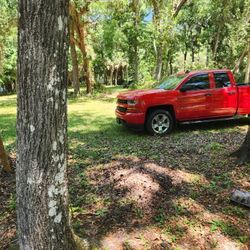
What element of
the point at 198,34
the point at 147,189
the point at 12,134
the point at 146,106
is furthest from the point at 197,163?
the point at 198,34

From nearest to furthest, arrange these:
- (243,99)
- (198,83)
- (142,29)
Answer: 1. (198,83)
2. (243,99)
3. (142,29)

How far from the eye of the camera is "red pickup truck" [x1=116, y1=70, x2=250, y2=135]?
9094 mm

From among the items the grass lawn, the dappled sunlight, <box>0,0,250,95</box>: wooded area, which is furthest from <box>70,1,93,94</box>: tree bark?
the dappled sunlight

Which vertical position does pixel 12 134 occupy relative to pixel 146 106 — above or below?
below

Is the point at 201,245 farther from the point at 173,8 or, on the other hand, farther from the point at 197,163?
the point at 173,8

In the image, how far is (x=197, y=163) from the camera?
6.05 metres

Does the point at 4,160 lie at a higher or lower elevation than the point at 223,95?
lower

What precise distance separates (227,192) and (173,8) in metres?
17.6

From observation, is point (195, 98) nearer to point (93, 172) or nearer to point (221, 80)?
point (221, 80)

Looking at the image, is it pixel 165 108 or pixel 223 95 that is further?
pixel 223 95

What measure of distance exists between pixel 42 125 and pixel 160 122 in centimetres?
668

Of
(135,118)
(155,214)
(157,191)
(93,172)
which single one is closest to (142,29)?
(135,118)

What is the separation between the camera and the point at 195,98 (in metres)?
9.41

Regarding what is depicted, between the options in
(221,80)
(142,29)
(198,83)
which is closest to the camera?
(198,83)
